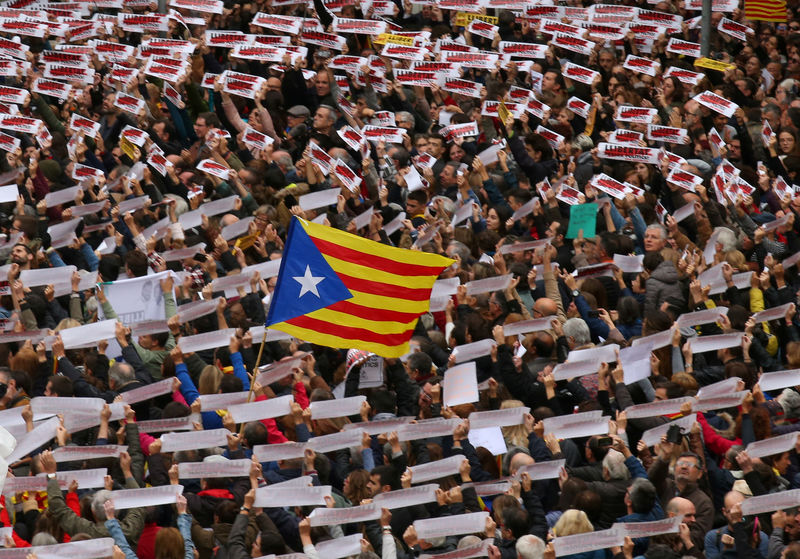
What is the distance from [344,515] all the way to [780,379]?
3.76 meters

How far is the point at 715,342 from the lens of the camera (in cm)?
1447

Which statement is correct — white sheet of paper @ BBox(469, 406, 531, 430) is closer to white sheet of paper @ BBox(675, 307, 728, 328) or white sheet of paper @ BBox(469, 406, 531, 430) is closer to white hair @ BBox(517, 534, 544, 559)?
white hair @ BBox(517, 534, 544, 559)

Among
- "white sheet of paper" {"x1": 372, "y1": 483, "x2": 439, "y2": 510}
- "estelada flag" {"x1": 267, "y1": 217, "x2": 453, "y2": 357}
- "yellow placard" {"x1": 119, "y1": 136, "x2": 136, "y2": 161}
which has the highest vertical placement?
"estelada flag" {"x1": 267, "y1": 217, "x2": 453, "y2": 357}

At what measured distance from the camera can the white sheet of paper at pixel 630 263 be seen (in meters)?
16.6

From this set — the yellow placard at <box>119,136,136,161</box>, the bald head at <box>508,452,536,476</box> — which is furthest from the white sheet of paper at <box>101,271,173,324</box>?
the bald head at <box>508,452,536,476</box>

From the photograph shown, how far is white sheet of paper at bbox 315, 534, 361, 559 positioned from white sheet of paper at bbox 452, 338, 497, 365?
2.93m

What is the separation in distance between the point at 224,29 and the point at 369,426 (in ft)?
34.7

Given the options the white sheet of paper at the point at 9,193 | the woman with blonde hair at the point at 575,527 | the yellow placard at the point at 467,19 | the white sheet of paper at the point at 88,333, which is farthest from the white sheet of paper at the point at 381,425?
the yellow placard at the point at 467,19

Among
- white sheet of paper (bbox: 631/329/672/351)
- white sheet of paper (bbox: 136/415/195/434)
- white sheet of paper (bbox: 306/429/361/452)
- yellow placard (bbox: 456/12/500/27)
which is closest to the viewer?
white sheet of paper (bbox: 306/429/361/452)

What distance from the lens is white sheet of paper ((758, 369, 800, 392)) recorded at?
13680 millimetres

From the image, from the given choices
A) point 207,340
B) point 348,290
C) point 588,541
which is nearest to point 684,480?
point 588,541

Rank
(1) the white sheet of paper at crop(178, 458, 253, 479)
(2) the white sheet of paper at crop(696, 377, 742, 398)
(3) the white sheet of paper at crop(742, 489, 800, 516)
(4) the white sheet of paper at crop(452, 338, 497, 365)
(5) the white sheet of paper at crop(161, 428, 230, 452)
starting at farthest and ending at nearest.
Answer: (4) the white sheet of paper at crop(452, 338, 497, 365), (2) the white sheet of paper at crop(696, 377, 742, 398), (5) the white sheet of paper at crop(161, 428, 230, 452), (1) the white sheet of paper at crop(178, 458, 253, 479), (3) the white sheet of paper at crop(742, 489, 800, 516)

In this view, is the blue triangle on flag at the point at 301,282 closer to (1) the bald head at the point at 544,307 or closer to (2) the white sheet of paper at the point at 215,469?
(2) the white sheet of paper at the point at 215,469

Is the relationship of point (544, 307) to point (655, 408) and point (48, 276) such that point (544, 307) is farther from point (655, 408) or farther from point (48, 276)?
point (48, 276)
